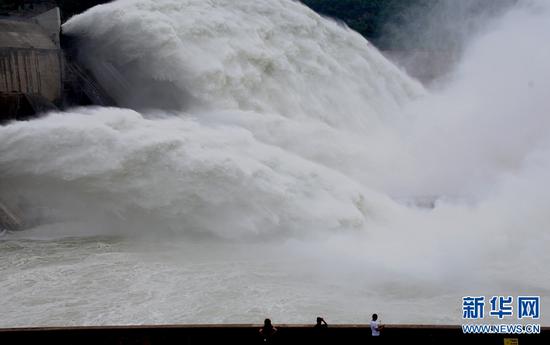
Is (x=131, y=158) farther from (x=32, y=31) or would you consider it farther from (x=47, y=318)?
(x=32, y=31)

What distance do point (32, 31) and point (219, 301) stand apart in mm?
9837

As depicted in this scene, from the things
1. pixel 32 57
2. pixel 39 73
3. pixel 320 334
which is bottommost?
pixel 320 334

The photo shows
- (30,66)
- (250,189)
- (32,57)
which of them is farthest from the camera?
(32,57)

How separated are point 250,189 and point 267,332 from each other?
17.9 ft

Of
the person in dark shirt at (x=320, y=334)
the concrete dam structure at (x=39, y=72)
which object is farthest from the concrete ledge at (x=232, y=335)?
the concrete dam structure at (x=39, y=72)

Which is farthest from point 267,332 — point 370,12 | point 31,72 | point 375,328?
point 370,12

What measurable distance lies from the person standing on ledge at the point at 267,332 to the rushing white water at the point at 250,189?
5.15 ft

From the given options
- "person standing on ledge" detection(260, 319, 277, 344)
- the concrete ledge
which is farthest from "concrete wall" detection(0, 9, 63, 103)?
"person standing on ledge" detection(260, 319, 277, 344)

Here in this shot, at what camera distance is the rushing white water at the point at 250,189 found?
823 cm

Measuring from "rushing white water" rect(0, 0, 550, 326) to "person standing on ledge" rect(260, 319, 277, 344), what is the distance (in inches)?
61.8

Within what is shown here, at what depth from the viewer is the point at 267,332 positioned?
18.8 feet

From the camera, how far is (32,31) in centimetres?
1463

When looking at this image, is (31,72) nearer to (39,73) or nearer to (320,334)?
(39,73)

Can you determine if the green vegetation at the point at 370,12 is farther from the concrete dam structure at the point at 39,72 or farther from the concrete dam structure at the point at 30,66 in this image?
the concrete dam structure at the point at 30,66
